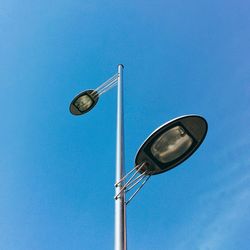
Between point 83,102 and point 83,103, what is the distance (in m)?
0.02

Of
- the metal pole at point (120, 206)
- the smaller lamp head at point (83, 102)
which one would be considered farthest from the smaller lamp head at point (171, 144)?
the smaller lamp head at point (83, 102)

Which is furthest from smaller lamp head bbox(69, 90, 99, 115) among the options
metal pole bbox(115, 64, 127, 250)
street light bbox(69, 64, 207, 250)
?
street light bbox(69, 64, 207, 250)

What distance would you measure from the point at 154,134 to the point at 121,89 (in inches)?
85.0

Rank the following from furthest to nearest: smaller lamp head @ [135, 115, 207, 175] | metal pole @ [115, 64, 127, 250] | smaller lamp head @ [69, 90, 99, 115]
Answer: smaller lamp head @ [69, 90, 99, 115], smaller lamp head @ [135, 115, 207, 175], metal pole @ [115, 64, 127, 250]

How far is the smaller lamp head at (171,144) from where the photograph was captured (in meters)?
3.25

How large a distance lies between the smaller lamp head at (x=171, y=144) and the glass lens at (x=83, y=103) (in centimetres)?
295

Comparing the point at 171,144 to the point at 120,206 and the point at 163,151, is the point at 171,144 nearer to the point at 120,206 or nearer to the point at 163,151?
the point at 163,151

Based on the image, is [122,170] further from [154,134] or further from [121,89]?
[121,89]

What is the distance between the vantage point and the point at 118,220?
2.99 metres

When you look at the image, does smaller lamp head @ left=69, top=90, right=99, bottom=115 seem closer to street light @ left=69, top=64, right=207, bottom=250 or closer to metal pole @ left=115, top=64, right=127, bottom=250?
metal pole @ left=115, top=64, right=127, bottom=250

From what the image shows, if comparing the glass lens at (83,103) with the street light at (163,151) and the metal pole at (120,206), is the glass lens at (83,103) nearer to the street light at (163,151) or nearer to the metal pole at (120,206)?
the metal pole at (120,206)

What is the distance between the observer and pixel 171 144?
340 cm

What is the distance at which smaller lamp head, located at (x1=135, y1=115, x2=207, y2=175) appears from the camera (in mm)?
3248

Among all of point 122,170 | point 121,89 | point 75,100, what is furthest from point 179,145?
point 75,100
